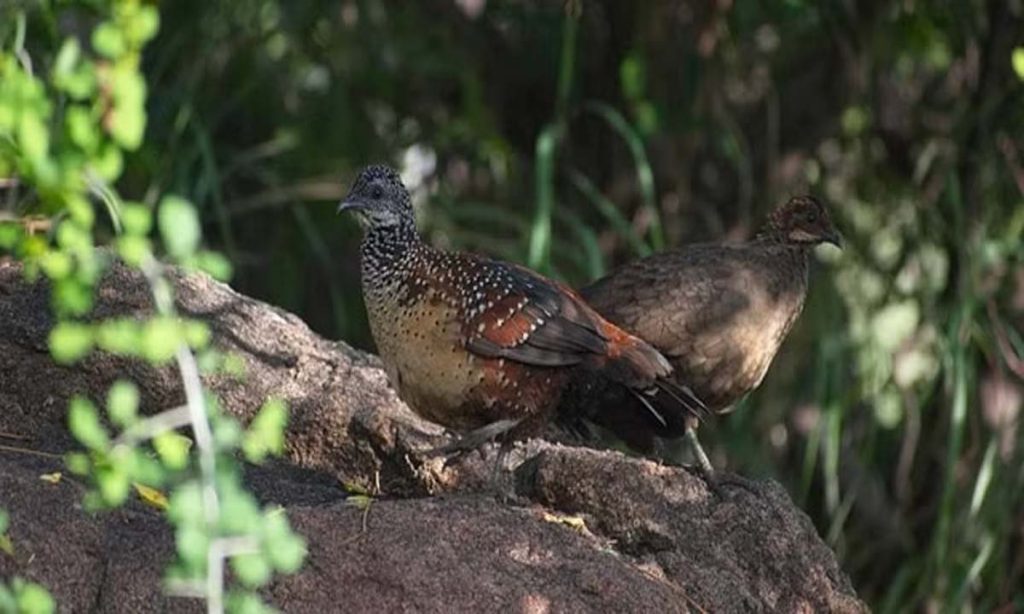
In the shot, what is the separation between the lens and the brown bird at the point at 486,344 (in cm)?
606

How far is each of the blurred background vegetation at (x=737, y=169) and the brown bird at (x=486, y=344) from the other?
9.42ft

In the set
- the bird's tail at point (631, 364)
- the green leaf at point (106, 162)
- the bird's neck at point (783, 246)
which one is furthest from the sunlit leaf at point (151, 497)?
the bird's neck at point (783, 246)

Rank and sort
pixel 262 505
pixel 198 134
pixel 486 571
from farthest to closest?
pixel 198 134, pixel 262 505, pixel 486 571

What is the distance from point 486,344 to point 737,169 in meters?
4.77

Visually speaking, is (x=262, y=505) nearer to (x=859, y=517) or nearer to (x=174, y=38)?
(x=174, y=38)

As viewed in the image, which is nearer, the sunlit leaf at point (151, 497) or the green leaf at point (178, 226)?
the green leaf at point (178, 226)

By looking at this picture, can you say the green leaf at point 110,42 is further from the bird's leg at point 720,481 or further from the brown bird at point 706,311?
the brown bird at point 706,311

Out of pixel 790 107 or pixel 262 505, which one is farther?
pixel 790 107

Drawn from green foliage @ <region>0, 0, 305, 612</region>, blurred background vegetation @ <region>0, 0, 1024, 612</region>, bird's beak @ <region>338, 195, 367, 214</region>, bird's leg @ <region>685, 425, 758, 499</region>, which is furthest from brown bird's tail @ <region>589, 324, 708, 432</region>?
blurred background vegetation @ <region>0, 0, 1024, 612</region>

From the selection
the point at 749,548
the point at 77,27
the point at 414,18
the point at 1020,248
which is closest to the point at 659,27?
the point at 414,18

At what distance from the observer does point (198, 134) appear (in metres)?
9.02

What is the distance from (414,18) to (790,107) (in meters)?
1.91

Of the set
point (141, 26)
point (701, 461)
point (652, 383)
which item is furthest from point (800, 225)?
point (141, 26)

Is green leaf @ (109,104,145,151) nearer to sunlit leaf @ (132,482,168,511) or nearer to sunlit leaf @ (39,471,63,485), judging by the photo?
sunlit leaf @ (39,471,63,485)
